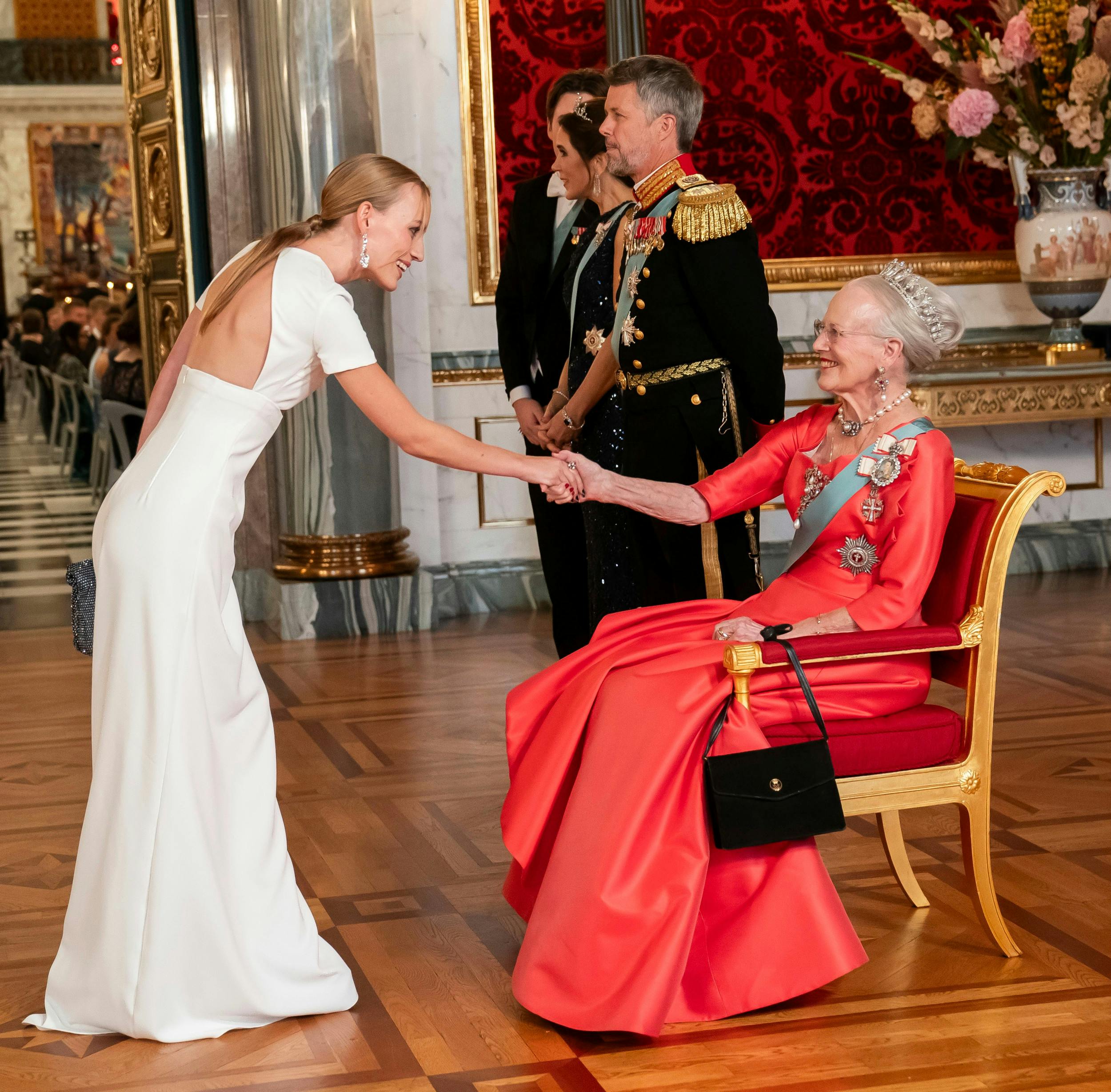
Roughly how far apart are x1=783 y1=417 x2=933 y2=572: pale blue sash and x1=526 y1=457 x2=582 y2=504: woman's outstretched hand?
1.44 feet

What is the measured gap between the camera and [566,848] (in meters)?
2.69

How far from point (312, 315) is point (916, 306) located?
1.10 meters

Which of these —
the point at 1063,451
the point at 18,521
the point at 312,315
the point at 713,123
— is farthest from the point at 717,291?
the point at 18,521

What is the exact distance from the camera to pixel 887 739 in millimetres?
2809

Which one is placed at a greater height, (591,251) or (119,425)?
(591,251)

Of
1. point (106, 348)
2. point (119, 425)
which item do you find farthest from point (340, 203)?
point (106, 348)

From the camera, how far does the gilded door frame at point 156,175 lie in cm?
664

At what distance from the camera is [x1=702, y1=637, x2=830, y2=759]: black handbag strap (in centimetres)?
266

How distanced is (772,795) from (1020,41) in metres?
4.79

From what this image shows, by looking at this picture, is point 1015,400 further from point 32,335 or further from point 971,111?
point 32,335

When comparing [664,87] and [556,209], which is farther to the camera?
[556,209]

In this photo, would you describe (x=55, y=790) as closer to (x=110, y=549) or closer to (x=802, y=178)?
(x=110, y=549)

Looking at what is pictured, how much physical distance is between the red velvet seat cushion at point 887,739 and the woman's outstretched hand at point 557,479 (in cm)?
62

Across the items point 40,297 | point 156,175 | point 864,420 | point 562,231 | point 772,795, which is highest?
point 156,175
